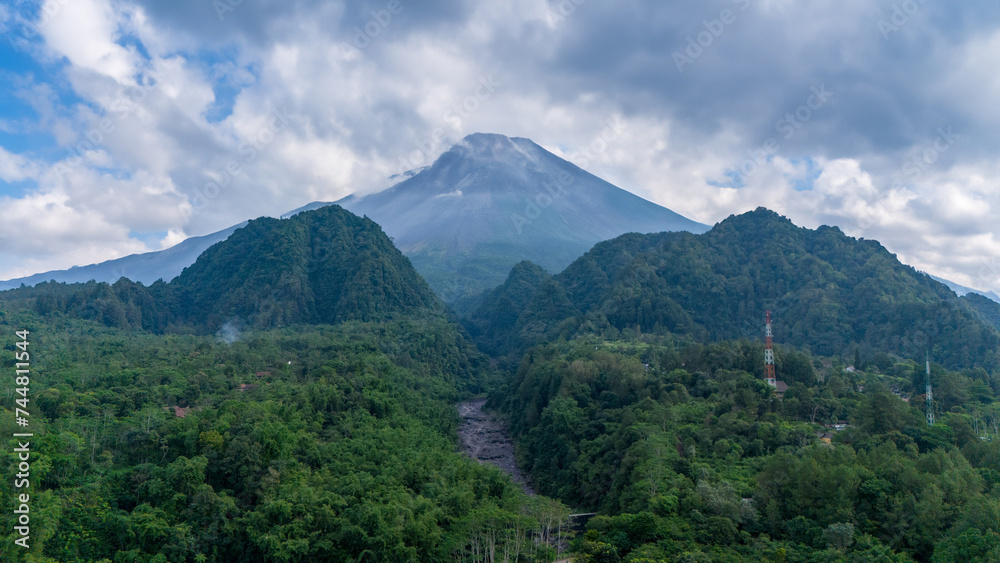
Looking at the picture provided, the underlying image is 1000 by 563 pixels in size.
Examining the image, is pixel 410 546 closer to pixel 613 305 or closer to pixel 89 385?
pixel 89 385

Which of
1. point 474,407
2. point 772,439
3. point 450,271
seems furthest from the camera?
point 450,271

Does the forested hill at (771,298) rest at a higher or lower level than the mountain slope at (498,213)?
lower

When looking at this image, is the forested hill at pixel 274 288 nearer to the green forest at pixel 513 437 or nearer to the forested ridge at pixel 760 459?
the green forest at pixel 513 437

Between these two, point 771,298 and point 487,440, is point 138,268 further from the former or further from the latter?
point 771,298

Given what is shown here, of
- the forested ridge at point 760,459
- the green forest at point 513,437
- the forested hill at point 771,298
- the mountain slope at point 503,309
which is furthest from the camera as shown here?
the mountain slope at point 503,309

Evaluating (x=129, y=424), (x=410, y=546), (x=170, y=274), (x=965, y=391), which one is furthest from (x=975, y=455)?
(x=170, y=274)

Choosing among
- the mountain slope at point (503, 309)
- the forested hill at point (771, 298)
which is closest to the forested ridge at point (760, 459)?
the forested hill at point (771, 298)

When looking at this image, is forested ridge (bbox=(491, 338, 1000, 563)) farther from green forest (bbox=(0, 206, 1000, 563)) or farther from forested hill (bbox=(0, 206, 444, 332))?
forested hill (bbox=(0, 206, 444, 332))

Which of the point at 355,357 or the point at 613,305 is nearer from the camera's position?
the point at 355,357
